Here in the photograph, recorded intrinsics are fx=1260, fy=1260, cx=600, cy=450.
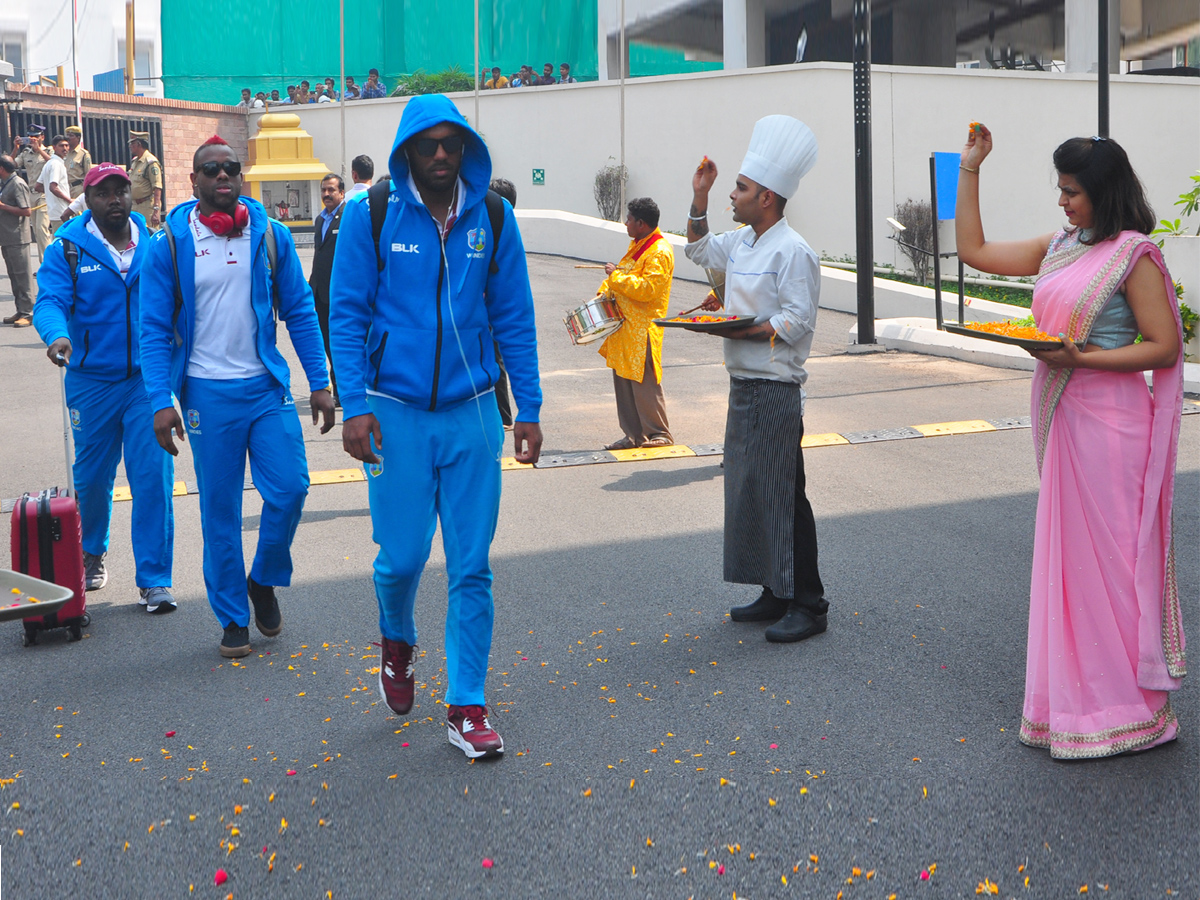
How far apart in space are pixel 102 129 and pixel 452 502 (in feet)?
98.9

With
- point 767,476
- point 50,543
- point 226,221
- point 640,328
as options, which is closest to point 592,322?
point 640,328

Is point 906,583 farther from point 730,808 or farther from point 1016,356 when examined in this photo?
point 1016,356

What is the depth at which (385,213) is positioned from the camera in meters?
4.06

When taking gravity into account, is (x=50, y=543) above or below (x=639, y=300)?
below

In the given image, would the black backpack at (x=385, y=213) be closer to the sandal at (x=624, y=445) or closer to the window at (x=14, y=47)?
the sandal at (x=624, y=445)

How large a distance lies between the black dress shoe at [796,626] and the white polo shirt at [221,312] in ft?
7.86

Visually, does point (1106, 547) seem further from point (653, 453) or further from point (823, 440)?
point (823, 440)

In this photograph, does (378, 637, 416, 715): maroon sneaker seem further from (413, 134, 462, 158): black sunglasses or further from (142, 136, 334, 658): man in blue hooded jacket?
(413, 134, 462, 158): black sunglasses

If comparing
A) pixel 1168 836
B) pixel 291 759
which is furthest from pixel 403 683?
pixel 1168 836

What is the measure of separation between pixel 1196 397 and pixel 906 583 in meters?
6.56

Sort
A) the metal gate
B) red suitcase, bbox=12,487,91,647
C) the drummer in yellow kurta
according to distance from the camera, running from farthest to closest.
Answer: the metal gate
the drummer in yellow kurta
red suitcase, bbox=12,487,91,647

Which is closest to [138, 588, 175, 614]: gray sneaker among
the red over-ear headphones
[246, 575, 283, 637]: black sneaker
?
[246, 575, 283, 637]: black sneaker

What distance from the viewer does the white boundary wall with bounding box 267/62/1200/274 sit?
2244 cm

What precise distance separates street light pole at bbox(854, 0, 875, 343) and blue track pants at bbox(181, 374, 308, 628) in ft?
34.6
